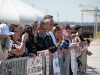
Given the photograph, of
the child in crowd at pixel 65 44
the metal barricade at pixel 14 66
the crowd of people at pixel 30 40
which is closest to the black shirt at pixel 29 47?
the crowd of people at pixel 30 40

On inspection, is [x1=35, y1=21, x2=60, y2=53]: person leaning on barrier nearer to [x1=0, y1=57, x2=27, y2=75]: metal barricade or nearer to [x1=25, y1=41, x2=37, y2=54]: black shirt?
[x1=25, y1=41, x2=37, y2=54]: black shirt

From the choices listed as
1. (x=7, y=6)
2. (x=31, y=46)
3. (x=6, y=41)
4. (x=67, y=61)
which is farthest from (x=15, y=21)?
(x=6, y=41)

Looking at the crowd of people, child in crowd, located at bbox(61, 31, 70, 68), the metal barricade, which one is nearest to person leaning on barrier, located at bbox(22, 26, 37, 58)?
the crowd of people

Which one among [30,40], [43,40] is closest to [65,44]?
[43,40]

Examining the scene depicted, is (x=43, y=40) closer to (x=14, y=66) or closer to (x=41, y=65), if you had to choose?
(x=41, y=65)

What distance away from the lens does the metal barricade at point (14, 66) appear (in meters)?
4.44

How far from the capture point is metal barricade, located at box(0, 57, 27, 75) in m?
4.44

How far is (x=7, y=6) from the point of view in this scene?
50.6ft

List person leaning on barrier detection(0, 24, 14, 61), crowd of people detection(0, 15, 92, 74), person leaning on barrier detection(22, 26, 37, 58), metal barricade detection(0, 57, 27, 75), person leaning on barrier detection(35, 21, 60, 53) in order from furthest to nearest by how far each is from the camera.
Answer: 1. person leaning on barrier detection(35, 21, 60, 53)
2. person leaning on barrier detection(22, 26, 37, 58)
3. crowd of people detection(0, 15, 92, 74)
4. person leaning on barrier detection(0, 24, 14, 61)
5. metal barricade detection(0, 57, 27, 75)

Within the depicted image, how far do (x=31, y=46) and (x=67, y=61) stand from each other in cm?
173

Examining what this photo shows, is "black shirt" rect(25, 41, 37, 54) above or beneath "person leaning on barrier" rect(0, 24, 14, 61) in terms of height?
beneath

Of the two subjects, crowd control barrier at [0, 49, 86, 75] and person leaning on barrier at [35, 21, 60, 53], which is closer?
crowd control barrier at [0, 49, 86, 75]

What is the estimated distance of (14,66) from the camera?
472cm

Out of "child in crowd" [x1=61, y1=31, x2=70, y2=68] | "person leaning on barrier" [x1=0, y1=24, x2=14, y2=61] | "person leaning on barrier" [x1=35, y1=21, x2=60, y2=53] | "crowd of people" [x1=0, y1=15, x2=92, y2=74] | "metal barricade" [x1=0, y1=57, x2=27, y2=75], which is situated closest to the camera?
"metal barricade" [x1=0, y1=57, x2=27, y2=75]
